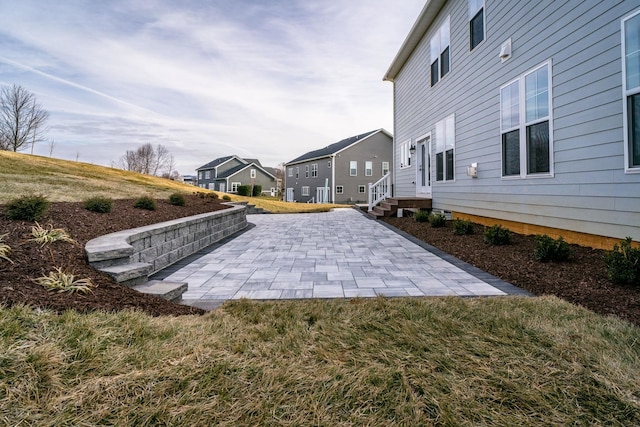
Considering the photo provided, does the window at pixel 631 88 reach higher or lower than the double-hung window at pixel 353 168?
lower

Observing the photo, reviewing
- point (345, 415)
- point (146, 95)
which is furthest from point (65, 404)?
point (146, 95)

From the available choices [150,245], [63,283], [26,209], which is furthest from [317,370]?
[26,209]

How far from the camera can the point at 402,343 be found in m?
2.15

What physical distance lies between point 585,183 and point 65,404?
5780 millimetres

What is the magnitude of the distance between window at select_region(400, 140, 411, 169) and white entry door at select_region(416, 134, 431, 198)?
98 centimetres

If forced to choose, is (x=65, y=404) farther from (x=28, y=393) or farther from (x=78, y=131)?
(x=78, y=131)

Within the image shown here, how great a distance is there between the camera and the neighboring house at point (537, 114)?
3771 millimetres

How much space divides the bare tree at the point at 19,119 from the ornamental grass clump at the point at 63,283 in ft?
95.9

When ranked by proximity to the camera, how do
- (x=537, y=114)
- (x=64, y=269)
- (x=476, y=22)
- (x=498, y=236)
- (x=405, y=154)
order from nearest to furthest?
1. (x=64, y=269)
2. (x=537, y=114)
3. (x=498, y=236)
4. (x=476, y=22)
5. (x=405, y=154)

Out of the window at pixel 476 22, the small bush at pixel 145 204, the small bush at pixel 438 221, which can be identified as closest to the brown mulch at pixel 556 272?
the small bush at pixel 438 221

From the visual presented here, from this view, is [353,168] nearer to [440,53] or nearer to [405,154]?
[405,154]

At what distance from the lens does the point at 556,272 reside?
3.83m

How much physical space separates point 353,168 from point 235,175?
1837 centimetres

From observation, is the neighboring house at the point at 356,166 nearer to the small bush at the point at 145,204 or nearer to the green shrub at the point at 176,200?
the green shrub at the point at 176,200
